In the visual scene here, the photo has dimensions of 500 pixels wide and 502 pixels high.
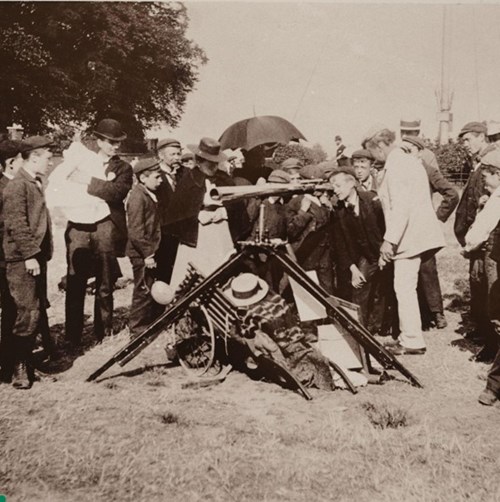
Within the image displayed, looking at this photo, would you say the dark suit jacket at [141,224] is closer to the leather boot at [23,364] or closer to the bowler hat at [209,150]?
the bowler hat at [209,150]

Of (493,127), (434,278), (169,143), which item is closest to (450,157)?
(493,127)

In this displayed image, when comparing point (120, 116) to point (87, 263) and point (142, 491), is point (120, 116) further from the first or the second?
point (142, 491)

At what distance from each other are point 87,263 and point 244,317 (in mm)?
2158

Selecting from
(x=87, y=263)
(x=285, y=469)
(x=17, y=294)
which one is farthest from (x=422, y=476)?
(x=87, y=263)

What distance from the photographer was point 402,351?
19.0 feet

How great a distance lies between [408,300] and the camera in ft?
18.8

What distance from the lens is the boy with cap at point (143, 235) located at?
599cm

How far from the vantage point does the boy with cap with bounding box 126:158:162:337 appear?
5992mm

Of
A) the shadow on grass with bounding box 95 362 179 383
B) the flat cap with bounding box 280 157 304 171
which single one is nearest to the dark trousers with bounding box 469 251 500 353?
the flat cap with bounding box 280 157 304 171

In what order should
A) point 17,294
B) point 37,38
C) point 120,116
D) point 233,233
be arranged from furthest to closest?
point 120,116, point 37,38, point 233,233, point 17,294

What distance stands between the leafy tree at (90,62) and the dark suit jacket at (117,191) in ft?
10.3

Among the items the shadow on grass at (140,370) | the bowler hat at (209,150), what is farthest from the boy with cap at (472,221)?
the shadow on grass at (140,370)

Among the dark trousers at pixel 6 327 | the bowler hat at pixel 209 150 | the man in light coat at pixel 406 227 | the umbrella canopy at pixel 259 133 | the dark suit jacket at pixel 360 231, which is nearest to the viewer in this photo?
the dark trousers at pixel 6 327

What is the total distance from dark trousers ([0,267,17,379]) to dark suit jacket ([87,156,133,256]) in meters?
1.40
